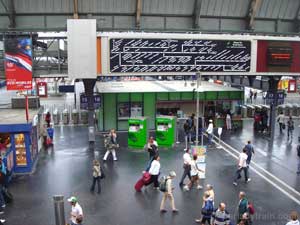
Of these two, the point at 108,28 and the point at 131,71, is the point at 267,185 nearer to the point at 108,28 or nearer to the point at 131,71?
the point at 131,71

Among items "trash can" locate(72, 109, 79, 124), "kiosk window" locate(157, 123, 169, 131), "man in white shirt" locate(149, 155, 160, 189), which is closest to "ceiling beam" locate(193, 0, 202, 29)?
"kiosk window" locate(157, 123, 169, 131)

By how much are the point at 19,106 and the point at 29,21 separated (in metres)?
5.58

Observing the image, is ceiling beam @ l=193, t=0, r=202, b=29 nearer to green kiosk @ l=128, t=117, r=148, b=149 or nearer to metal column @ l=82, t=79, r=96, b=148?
green kiosk @ l=128, t=117, r=148, b=149

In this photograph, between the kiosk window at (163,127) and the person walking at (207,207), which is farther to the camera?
the kiosk window at (163,127)

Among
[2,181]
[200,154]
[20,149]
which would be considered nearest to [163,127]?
[200,154]

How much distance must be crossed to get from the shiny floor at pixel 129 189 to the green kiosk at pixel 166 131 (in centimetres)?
59

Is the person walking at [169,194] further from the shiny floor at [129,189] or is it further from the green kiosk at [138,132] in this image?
the green kiosk at [138,132]

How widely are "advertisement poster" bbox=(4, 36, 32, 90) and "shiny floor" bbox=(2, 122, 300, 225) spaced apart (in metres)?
3.84

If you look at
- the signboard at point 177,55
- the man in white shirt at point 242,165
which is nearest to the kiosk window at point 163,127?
the signboard at point 177,55

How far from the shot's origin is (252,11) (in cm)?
2298

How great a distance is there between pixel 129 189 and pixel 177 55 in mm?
8687

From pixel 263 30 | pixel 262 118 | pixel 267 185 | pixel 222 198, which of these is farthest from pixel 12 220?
pixel 263 30

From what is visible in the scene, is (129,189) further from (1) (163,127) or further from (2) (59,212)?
(2) (59,212)

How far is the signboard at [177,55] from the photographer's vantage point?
1877 cm
